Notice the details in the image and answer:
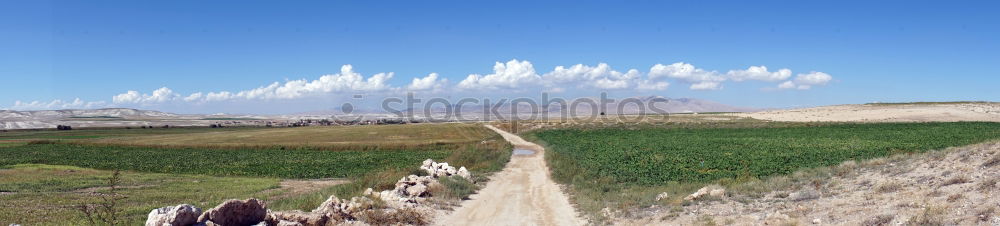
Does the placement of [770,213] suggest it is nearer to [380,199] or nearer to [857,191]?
[857,191]

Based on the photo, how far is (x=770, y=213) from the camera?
14.6m

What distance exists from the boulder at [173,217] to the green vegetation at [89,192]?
515 cm

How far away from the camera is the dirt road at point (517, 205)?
18141 mm

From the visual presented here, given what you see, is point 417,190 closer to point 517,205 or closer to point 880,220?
point 517,205

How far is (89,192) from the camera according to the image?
94.3 ft

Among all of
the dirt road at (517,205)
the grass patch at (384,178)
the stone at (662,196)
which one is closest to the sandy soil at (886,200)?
the stone at (662,196)

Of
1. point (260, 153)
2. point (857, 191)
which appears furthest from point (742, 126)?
point (857, 191)

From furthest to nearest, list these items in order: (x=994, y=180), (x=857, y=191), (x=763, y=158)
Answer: (x=763, y=158) → (x=857, y=191) → (x=994, y=180)

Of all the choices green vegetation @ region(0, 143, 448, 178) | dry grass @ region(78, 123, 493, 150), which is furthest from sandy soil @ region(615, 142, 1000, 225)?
dry grass @ region(78, 123, 493, 150)

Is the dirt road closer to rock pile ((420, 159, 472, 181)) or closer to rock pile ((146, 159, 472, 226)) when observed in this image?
rock pile ((420, 159, 472, 181))

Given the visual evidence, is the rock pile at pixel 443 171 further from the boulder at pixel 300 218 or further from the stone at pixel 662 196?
the boulder at pixel 300 218

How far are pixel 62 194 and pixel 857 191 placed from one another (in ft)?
115

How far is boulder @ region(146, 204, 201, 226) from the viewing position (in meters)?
11.3

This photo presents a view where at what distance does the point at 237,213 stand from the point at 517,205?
1099 cm
